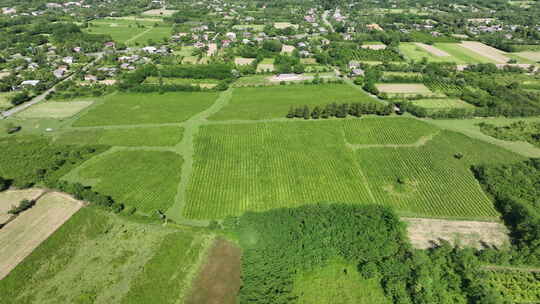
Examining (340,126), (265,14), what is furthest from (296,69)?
(265,14)

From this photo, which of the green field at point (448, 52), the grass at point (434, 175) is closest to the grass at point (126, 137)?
the grass at point (434, 175)

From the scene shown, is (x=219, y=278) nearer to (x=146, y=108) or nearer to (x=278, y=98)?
(x=278, y=98)

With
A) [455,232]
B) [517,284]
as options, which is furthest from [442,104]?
[517,284]

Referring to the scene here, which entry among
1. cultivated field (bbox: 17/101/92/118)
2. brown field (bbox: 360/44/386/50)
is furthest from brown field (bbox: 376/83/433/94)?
cultivated field (bbox: 17/101/92/118)

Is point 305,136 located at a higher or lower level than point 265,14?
lower

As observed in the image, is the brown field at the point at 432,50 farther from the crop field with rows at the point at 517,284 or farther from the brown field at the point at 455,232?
the crop field with rows at the point at 517,284

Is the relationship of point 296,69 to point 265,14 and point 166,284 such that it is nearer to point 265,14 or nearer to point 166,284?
point 166,284
